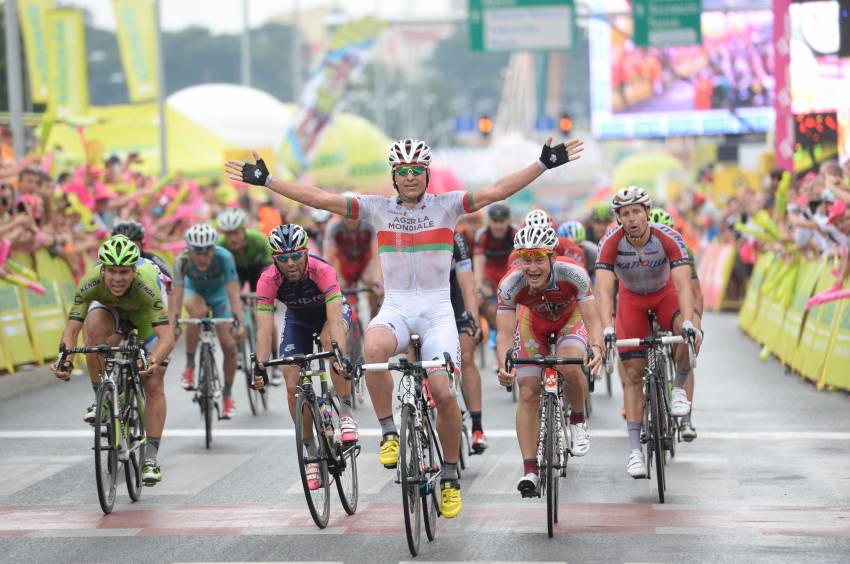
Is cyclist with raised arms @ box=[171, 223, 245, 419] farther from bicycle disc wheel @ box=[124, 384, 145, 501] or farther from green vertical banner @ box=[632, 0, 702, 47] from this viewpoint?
green vertical banner @ box=[632, 0, 702, 47]

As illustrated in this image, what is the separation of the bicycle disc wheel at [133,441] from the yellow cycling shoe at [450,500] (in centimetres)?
234

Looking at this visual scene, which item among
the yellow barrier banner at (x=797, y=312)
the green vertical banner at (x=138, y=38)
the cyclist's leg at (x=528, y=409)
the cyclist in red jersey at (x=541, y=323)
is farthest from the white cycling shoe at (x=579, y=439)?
the green vertical banner at (x=138, y=38)

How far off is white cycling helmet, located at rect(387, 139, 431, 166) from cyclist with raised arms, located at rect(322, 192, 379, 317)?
6.69 m

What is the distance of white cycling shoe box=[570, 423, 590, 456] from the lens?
10.3 meters

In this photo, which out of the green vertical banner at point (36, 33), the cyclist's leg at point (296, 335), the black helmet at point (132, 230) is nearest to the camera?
the cyclist's leg at point (296, 335)

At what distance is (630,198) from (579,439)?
1.68 m

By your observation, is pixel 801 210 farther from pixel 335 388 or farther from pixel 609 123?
pixel 609 123

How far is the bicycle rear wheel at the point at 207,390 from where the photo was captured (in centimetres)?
1345

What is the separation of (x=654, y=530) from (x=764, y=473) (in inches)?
93.7

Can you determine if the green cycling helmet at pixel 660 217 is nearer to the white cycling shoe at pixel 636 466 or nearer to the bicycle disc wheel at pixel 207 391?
the white cycling shoe at pixel 636 466

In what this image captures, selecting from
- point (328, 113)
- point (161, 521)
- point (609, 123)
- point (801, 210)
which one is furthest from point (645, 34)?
point (161, 521)

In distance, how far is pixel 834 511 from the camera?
9.98 metres

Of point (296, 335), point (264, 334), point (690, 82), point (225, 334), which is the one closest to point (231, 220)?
point (225, 334)

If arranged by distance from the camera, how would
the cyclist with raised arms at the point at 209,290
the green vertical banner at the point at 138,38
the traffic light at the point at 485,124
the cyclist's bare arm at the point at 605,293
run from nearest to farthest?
the cyclist's bare arm at the point at 605,293, the cyclist with raised arms at the point at 209,290, the green vertical banner at the point at 138,38, the traffic light at the point at 485,124
